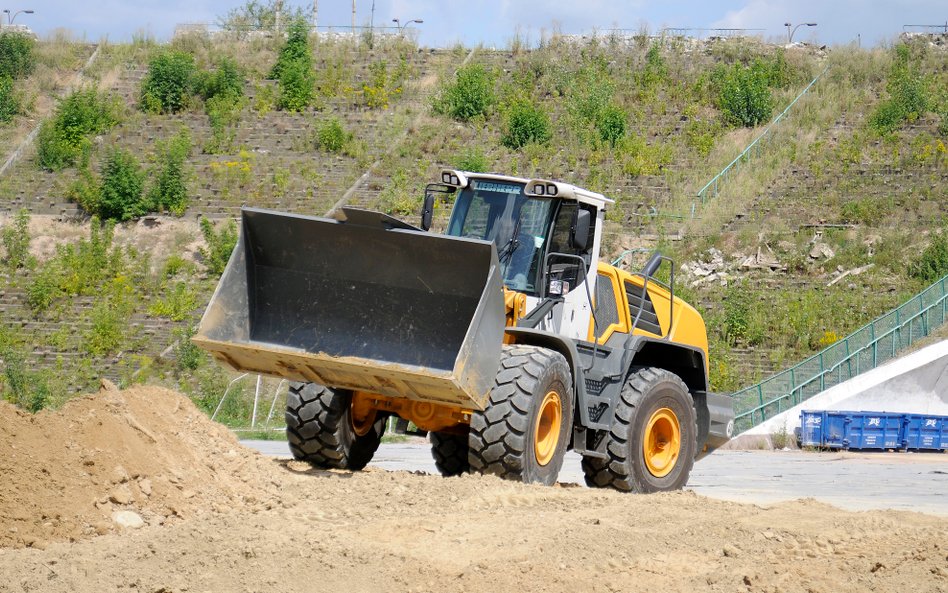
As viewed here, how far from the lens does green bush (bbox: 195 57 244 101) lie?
160 feet

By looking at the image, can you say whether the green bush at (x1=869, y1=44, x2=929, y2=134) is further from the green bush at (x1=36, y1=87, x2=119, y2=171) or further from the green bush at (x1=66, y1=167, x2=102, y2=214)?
the green bush at (x1=36, y1=87, x2=119, y2=171)

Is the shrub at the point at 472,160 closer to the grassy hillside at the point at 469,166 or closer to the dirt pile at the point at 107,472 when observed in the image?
the grassy hillside at the point at 469,166

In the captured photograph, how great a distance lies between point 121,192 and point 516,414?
35433 mm

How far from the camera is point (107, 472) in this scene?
322 inches

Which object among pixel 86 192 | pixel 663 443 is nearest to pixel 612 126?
pixel 86 192

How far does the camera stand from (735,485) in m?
15.9

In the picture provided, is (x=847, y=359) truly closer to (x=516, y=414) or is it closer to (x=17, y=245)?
(x=516, y=414)

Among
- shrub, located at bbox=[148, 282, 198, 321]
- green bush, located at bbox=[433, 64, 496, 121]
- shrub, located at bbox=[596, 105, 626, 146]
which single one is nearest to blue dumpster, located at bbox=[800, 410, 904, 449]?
shrub, located at bbox=[148, 282, 198, 321]

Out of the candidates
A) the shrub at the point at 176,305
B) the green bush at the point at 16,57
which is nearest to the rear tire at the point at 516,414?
the shrub at the point at 176,305

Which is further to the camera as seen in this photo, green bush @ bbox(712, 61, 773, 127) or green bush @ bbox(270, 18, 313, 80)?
green bush @ bbox(270, 18, 313, 80)

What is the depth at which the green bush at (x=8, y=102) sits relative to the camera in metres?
49.0

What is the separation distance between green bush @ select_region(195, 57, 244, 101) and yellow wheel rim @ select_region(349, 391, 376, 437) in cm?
3957

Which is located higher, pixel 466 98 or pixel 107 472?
pixel 466 98

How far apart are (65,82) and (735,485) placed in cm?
4351
